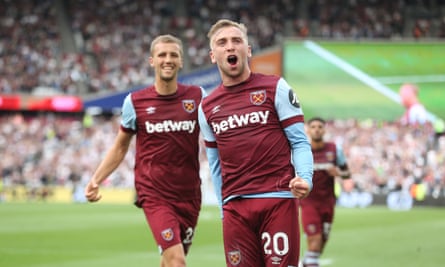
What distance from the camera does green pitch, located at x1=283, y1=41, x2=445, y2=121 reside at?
3788 centimetres

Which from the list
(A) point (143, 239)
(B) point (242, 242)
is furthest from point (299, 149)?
(A) point (143, 239)

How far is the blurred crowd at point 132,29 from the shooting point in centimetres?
4238

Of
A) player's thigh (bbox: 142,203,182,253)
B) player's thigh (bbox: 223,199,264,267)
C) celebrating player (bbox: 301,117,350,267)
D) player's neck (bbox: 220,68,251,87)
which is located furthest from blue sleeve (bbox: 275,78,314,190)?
celebrating player (bbox: 301,117,350,267)

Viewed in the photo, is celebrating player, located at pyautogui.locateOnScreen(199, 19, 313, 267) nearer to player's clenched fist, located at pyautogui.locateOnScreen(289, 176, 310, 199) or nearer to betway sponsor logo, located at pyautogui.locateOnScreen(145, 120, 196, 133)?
player's clenched fist, located at pyautogui.locateOnScreen(289, 176, 310, 199)

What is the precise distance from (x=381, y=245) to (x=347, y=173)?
459 centimetres

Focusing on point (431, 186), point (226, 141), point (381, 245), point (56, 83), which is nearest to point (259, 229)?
point (226, 141)

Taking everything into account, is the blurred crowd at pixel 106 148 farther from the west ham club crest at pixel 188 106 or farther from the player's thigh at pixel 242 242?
the player's thigh at pixel 242 242

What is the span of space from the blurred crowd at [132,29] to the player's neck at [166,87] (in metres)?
33.5

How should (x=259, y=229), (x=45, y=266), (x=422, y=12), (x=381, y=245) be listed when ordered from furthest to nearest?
1. (x=422, y=12)
2. (x=381, y=245)
3. (x=45, y=266)
4. (x=259, y=229)

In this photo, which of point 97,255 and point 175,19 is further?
point 175,19

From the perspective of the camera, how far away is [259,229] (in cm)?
621

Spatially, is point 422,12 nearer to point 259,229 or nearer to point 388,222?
point 388,222

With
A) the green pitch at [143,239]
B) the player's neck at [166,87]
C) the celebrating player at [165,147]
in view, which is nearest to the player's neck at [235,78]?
the celebrating player at [165,147]

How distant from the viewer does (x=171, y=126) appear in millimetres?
8367
